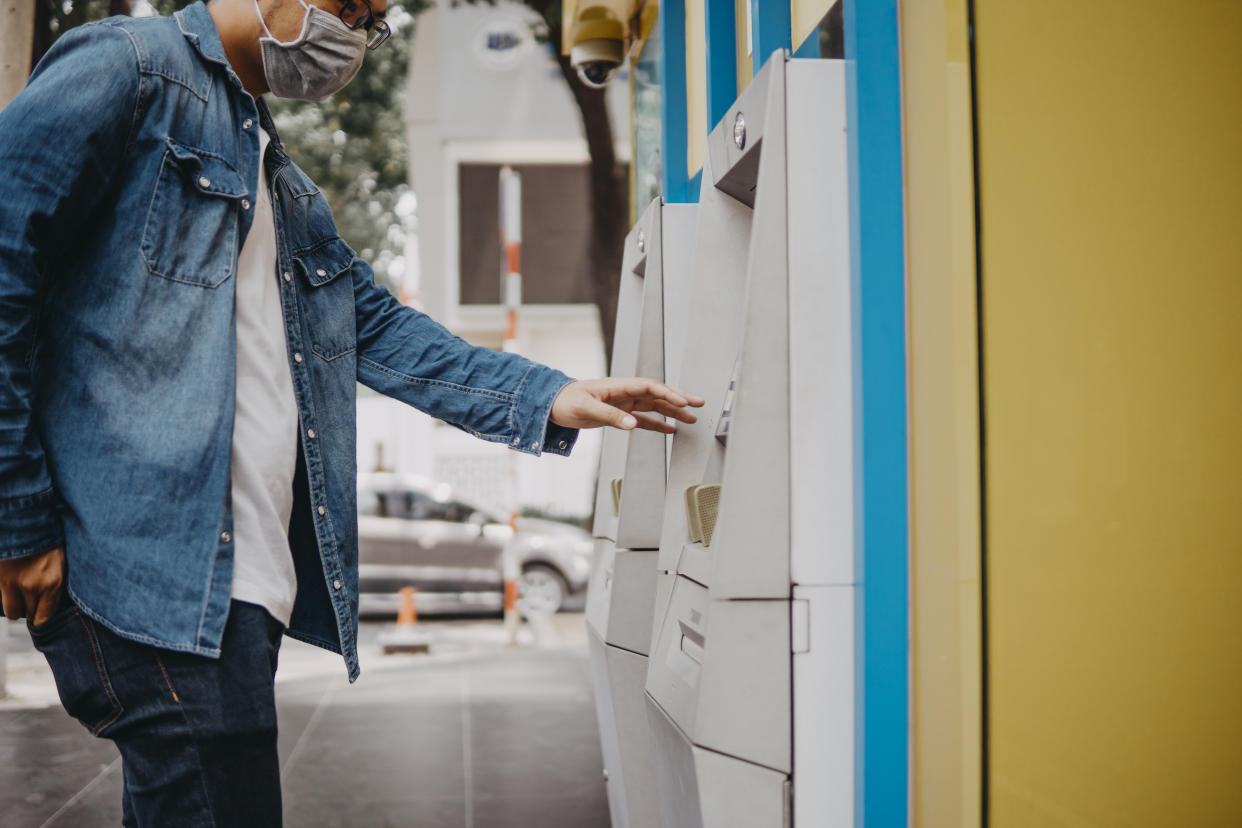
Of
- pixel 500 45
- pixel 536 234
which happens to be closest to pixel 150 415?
pixel 536 234

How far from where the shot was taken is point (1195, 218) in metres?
1.26

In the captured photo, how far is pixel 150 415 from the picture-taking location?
54.4 inches

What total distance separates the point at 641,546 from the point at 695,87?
4.93ft

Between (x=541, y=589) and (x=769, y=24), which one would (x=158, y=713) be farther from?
(x=541, y=589)

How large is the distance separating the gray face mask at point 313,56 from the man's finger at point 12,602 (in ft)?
2.80

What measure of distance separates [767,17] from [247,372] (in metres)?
1.37

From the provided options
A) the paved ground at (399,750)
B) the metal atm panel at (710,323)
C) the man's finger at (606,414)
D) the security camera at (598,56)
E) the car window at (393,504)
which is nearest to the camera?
the man's finger at (606,414)

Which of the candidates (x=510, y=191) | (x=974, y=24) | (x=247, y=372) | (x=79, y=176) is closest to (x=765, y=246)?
(x=974, y=24)

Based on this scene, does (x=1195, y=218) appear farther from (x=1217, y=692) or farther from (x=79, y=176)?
(x=79, y=176)

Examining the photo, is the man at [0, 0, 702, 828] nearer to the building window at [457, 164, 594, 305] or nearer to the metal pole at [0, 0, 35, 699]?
the metal pole at [0, 0, 35, 699]

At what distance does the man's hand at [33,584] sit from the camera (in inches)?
51.6

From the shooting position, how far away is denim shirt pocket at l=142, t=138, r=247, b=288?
56.0 inches

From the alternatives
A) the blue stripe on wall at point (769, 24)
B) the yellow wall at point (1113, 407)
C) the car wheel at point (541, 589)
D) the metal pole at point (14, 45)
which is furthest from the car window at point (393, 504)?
the yellow wall at point (1113, 407)

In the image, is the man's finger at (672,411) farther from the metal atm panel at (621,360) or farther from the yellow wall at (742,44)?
the yellow wall at (742,44)
